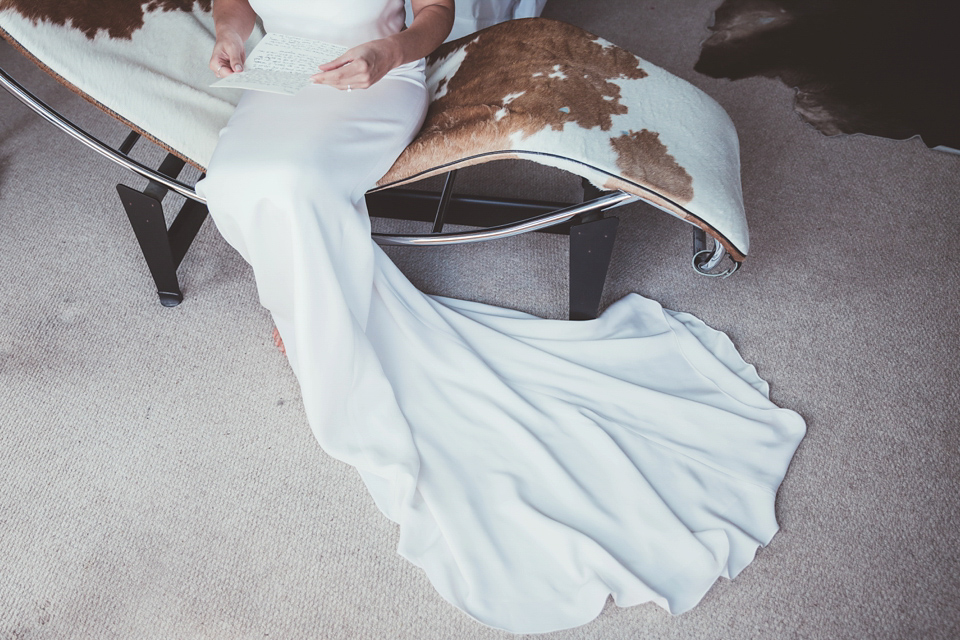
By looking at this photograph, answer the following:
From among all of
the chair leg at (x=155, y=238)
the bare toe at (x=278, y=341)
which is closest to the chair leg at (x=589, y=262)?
the bare toe at (x=278, y=341)

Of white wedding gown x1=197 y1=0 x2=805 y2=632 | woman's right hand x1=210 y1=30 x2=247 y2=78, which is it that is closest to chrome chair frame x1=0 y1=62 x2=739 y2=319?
A: white wedding gown x1=197 y1=0 x2=805 y2=632

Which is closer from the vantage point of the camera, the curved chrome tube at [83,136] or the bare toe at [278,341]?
the curved chrome tube at [83,136]

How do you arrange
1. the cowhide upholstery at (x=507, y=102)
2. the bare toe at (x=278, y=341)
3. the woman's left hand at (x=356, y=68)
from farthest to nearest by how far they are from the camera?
1. the bare toe at (x=278, y=341)
2. the cowhide upholstery at (x=507, y=102)
3. the woman's left hand at (x=356, y=68)

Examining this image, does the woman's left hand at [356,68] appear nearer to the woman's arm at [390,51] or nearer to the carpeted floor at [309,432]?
the woman's arm at [390,51]

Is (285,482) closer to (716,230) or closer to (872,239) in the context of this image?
(716,230)

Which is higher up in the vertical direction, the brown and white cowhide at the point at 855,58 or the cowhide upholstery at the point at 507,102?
the cowhide upholstery at the point at 507,102

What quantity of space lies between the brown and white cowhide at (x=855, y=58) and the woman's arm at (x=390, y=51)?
1.34 m

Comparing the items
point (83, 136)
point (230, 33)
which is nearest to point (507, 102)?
point (230, 33)

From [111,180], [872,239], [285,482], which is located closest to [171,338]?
[285,482]

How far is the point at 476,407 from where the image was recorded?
1.24 m

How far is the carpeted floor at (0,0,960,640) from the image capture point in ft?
3.49

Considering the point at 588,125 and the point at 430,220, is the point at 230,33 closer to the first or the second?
the point at 430,220

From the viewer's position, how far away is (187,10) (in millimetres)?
1390

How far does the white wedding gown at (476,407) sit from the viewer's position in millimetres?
1049
